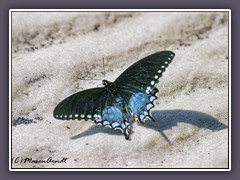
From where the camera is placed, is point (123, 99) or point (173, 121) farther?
point (173, 121)

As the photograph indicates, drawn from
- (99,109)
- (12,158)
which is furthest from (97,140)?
(12,158)

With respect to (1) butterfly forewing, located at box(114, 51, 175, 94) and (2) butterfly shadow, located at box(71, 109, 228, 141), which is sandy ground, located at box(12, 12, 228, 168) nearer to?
(2) butterfly shadow, located at box(71, 109, 228, 141)

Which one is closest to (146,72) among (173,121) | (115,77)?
(173,121)

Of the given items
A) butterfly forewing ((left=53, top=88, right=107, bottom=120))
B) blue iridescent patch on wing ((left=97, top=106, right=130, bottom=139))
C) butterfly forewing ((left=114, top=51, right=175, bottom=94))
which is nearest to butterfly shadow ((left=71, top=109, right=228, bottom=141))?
blue iridescent patch on wing ((left=97, top=106, right=130, bottom=139))

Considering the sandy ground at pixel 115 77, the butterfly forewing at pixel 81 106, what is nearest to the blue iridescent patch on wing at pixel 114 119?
the butterfly forewing at pixel 81 106

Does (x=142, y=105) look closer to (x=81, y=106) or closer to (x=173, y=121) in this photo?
(x=173, y=121)

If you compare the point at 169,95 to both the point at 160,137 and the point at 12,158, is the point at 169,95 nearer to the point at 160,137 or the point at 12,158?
the point at 160,137

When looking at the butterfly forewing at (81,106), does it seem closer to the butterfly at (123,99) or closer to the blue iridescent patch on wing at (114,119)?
the butterfly at (123,99)
